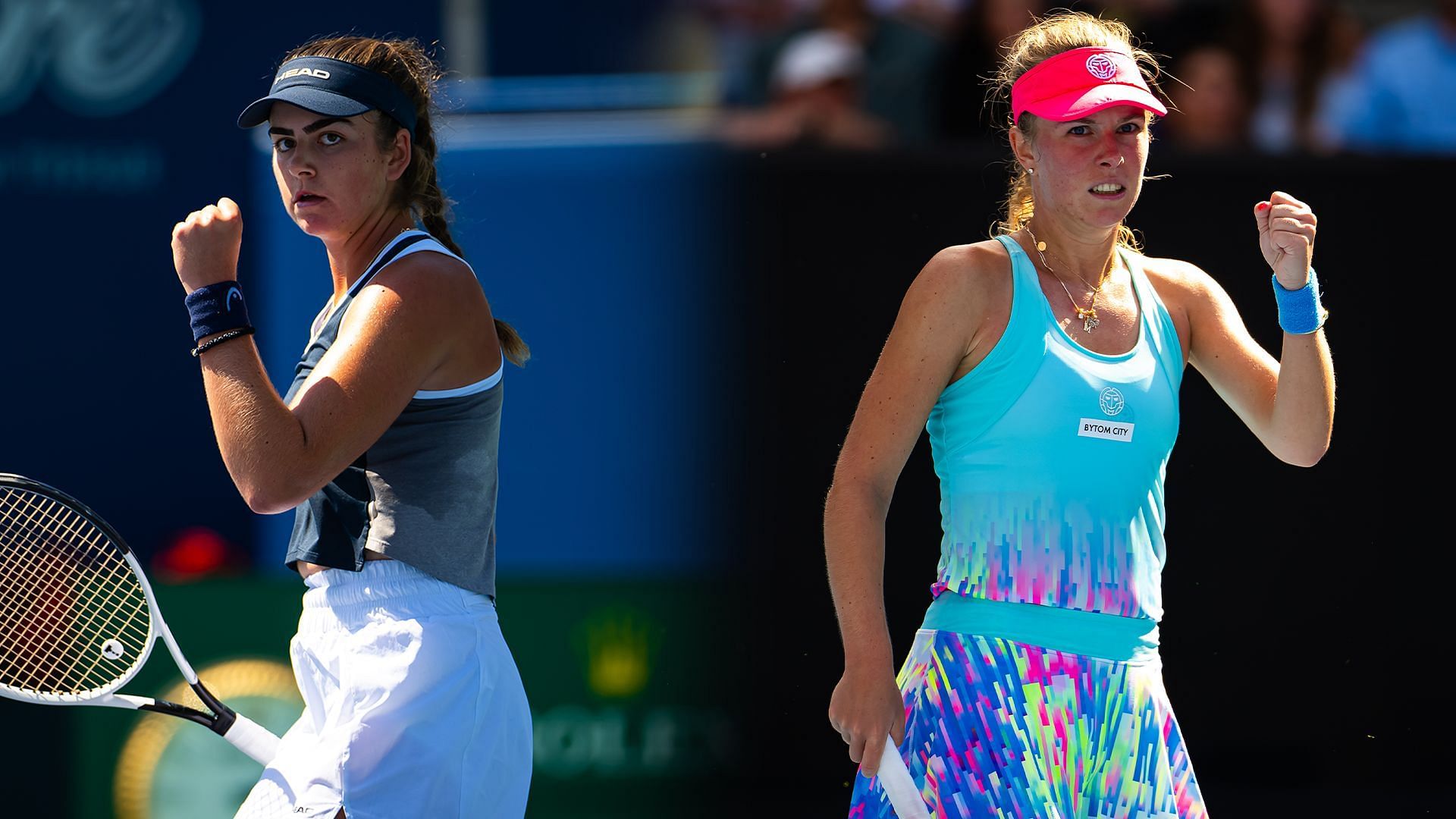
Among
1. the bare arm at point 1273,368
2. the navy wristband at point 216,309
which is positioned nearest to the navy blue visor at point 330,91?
the navy wristband at point 216,309

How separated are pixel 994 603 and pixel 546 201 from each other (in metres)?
Result: 3.06

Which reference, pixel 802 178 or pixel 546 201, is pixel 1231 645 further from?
pixel 546 201

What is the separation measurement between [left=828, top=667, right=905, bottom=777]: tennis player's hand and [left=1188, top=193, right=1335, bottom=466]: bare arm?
768 mm

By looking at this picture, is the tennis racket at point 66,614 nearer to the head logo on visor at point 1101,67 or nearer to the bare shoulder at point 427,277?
the bare shoulder at point 427,277

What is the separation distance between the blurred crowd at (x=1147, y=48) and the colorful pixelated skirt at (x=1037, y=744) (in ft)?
8.48

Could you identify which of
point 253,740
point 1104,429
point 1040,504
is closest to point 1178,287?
point 1104,429

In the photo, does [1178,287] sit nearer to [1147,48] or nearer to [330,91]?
[330,91]

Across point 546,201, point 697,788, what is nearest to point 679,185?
point 546,201

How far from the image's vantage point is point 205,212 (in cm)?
226

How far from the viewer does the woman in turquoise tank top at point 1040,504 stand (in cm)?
240

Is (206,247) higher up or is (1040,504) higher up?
(206,247)

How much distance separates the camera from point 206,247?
7.41 feet

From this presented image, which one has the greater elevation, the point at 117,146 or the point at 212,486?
the point at 117,146

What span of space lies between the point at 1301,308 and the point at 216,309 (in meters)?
1.55
